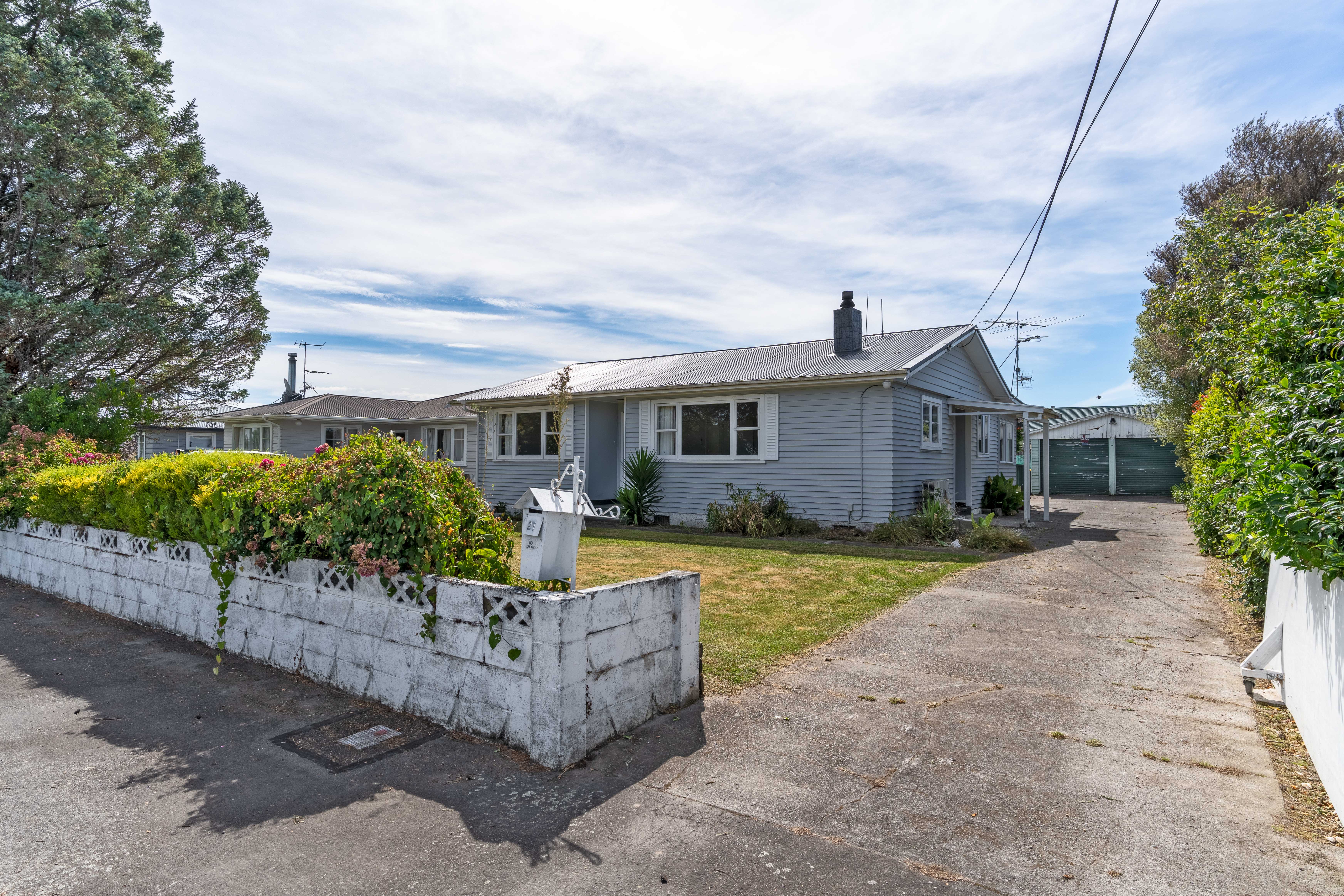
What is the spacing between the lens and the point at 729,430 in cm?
1430

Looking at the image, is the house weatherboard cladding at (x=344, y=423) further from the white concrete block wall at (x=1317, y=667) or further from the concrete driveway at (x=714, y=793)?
the white concrete block wall at (x=1317, y=667)

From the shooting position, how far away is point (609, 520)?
52.3 ft

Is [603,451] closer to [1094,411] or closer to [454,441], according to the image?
[454,441]

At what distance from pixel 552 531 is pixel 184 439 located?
4073 cm

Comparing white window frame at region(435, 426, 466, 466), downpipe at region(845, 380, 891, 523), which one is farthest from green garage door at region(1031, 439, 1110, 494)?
white window frame at region(435, 426, 466, 466)

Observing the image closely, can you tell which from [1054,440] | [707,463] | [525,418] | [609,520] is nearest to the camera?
[707,463]

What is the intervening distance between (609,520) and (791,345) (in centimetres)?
573

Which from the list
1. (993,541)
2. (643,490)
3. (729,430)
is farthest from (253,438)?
(993,541)

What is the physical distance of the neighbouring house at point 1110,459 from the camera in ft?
82.9

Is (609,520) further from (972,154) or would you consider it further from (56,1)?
(56,1)

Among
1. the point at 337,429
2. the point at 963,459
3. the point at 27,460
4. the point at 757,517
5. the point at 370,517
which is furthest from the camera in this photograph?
the point at 337,429

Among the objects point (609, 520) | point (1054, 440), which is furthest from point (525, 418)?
point (1054, 440)

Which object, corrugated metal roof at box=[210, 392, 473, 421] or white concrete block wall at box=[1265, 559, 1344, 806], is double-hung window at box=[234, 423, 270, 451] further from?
white concrete block wall at box=[1265, 559, 1344, 806]

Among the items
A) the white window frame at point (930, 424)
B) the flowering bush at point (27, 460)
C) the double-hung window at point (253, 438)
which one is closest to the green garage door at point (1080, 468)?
the white window frame at point (930, 424)
